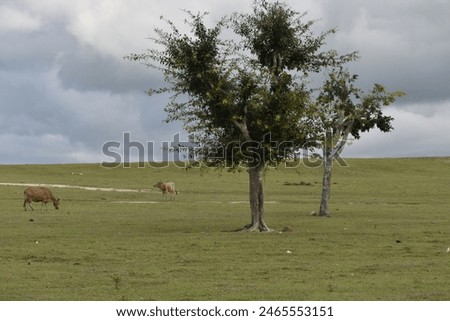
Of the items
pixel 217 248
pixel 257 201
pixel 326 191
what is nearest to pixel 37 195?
pixel 326 191

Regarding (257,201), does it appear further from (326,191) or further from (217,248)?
(326,191)

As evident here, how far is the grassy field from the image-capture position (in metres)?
23.2

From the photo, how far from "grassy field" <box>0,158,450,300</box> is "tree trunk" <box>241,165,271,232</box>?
130cm

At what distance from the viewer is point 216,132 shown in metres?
43.6

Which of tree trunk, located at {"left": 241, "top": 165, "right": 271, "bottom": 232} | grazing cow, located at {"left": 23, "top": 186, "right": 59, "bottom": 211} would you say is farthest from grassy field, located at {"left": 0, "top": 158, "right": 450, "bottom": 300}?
tree trunk, located at {"left": 241, "top": 165, "right": 271, "bottom": 232}

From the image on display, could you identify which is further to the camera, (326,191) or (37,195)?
(37,195)

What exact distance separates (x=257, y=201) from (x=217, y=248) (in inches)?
368

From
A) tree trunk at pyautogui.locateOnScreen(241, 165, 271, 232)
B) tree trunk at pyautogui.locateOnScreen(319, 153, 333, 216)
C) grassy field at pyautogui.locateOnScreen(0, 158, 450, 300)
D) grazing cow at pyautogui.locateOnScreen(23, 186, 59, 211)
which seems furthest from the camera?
grazing cow at pyautogui.locateOnScreen(23, 186, 59, 211)

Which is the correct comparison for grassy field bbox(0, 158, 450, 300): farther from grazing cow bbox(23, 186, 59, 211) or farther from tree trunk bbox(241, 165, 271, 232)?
tree trunk bbox(241, 165, 271, 232)

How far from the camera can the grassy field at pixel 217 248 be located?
23.2 meters

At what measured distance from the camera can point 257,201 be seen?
144 feet

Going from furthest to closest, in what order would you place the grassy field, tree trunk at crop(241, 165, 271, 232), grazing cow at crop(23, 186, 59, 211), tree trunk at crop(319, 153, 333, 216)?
grazing cow at crop(23, 186, 59, 211), tree trunk at crop(319, 153, 333, 216), tree trunk at crop(241, 165, 271, 232), the grassy field
